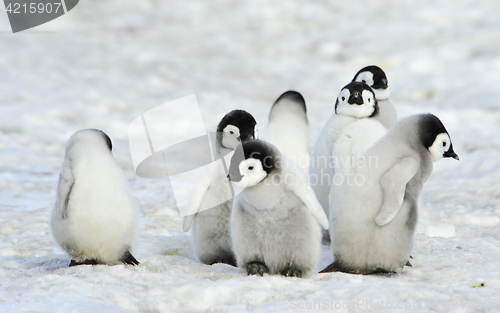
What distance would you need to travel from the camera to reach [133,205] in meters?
2.97

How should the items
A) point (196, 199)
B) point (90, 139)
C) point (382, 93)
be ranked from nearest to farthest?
1. point (90, 139)
2. point (196, 199)
3. point (382, 93)

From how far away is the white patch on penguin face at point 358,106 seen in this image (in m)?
3.72

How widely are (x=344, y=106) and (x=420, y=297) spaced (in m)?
1.83

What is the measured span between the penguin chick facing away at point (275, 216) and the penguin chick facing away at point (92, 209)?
682mm

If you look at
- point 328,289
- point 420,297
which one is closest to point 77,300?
point 328,289

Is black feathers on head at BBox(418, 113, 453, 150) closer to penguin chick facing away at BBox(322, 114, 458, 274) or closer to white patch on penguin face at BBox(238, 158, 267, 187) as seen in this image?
penguin chick facing away at BBox(322, 114, 458, 274)

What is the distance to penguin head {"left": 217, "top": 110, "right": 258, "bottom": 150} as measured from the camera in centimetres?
329

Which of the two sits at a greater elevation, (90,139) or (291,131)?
(90,139)

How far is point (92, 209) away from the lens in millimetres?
2777

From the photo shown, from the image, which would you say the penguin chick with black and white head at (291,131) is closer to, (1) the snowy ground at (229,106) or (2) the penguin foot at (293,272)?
(1) the snowy ground at (229,106)

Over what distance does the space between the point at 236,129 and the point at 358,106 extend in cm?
100

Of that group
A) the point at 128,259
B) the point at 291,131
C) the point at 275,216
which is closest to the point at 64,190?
the point at 128,259

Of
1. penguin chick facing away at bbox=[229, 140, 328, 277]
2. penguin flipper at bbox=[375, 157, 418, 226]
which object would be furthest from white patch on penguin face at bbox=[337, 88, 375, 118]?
penguin chick facing away at bbox=[229, 140, 328, 277]

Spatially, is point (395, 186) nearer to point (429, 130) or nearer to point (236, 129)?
point (429, 130)
